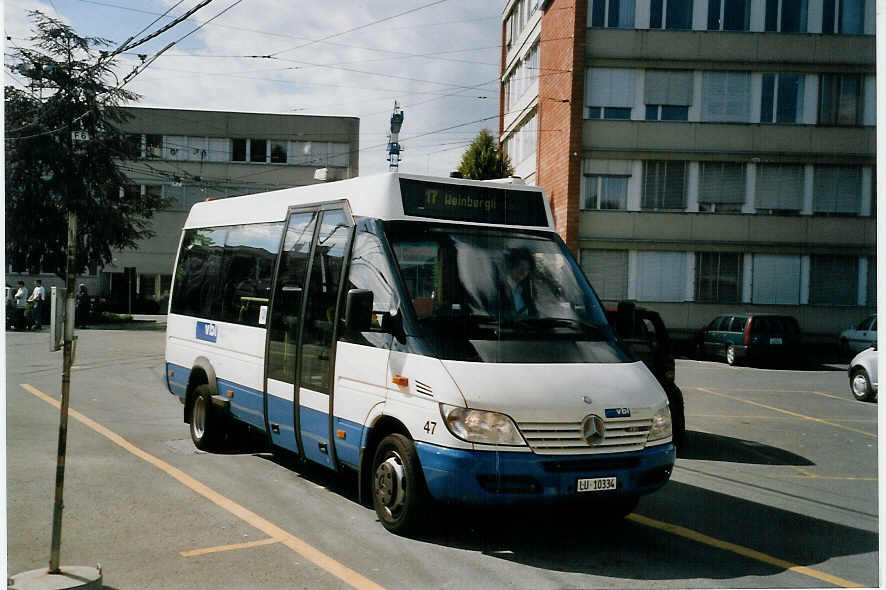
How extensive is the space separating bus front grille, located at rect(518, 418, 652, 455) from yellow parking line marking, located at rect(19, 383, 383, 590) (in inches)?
55.1

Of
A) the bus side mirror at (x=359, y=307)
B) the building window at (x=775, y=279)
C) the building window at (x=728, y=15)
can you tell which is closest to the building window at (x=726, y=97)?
the building window at (x=728, y=15)

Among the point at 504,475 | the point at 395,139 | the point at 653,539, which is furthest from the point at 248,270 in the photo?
the point at 653,539

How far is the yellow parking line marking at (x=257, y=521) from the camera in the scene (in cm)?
584

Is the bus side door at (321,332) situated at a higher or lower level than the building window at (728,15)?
lower

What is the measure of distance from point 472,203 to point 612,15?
87.1ft

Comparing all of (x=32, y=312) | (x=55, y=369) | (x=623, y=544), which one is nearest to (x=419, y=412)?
(x=623, y=544)

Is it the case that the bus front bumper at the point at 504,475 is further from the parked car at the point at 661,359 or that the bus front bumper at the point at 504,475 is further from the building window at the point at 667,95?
the building window at the point at 667,95

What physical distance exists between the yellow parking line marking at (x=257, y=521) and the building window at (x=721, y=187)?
2535cm

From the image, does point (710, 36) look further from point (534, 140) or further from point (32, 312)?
point (32, 312)

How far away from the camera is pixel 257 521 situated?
7121mm

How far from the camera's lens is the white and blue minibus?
628 centimetres

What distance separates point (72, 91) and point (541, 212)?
6.10m

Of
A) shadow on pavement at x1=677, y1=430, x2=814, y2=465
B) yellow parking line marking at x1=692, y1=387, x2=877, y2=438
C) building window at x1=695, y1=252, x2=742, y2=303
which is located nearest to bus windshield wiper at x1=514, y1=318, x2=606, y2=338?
shadow on pavement at x1=677, y1=430, x2=814, y2=465

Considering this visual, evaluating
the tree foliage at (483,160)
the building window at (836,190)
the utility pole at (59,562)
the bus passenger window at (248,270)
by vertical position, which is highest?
the tree foliage at (483,160)
